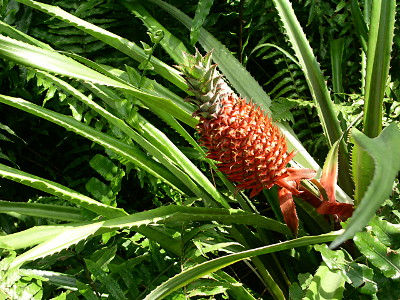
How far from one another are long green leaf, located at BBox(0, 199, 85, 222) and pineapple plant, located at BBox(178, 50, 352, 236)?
49 cm

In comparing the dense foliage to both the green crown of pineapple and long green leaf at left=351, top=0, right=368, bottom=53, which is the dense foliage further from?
→ the green crown of pineapple

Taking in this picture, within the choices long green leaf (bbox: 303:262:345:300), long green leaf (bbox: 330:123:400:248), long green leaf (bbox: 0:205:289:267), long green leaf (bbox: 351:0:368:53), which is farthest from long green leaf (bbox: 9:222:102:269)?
long green leaf (bbox: 351:0:368:53)

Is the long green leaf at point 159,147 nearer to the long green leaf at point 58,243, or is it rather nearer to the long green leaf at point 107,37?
the long green leaf at point 107,37

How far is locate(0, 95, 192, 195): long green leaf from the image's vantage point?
4.78ft

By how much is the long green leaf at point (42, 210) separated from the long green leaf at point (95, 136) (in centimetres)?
23

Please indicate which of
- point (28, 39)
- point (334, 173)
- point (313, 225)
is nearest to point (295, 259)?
point (313, 225)

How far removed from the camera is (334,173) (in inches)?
53.2

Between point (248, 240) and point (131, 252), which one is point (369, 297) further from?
point (131, 252)

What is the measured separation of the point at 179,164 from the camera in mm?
1521

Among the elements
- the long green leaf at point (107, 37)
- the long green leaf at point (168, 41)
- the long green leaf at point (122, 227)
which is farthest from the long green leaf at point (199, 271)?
the long green leaf at point (168, 41)

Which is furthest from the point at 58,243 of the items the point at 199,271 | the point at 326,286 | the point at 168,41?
the point at 168,41

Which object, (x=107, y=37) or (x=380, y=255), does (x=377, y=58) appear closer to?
(x=380, y=255)

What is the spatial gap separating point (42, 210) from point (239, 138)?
617 mm

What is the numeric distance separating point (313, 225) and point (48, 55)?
879mm
